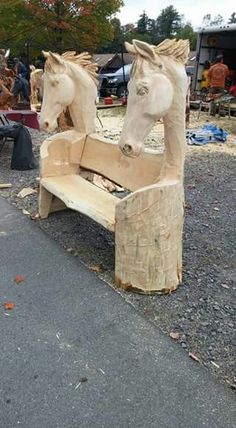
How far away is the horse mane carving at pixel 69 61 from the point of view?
395cm

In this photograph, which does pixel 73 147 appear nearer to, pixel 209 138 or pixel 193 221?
pixel 193 221

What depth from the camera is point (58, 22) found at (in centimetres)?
2166

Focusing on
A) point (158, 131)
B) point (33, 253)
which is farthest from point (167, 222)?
point (158, 131)

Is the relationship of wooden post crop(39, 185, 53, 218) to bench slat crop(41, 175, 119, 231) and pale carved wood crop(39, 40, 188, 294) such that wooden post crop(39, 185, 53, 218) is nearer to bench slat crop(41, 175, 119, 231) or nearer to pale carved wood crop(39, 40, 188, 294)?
bench slat crop(41, 175, 119, 231)

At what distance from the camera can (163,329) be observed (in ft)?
8.80

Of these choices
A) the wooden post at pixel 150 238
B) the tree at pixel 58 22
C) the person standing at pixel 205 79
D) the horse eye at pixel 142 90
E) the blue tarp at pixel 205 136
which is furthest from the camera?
the tree at pixel 58 22

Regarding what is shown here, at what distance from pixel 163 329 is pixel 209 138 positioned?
23.3 feet

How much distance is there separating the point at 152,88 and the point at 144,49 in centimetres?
24

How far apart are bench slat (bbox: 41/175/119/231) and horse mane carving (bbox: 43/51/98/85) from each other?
1056 millimetres

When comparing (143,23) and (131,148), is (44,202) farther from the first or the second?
(143,23)

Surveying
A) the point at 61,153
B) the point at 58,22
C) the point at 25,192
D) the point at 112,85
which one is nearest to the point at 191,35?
the point at 58,22

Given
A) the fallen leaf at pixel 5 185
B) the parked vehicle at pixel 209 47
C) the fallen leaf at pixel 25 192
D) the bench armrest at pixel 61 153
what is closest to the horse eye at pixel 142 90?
the bench armrest at pixel 61 153

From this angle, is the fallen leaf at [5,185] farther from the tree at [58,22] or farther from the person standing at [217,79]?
the tree at [58,22]

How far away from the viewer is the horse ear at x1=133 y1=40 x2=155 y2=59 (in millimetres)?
2512
